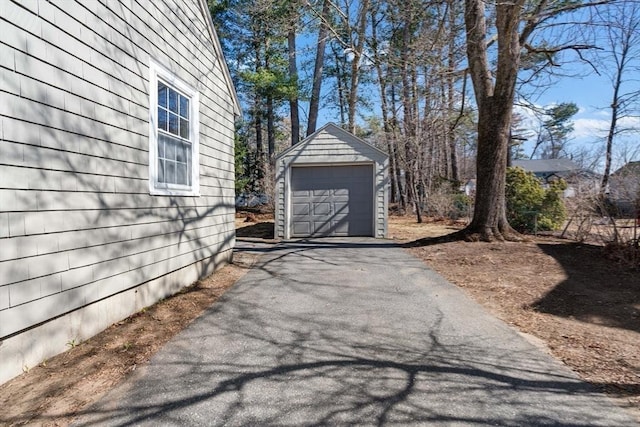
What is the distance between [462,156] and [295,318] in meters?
30.1

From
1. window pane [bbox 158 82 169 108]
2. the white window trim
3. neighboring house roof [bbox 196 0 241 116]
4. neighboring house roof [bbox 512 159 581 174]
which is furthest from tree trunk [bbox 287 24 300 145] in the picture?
neighboring house roof [bbox 512 159 581 174]

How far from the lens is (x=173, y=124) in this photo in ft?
17.1

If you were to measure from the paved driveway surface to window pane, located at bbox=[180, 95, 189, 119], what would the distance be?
279 centimetres

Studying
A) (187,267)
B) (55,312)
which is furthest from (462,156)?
(55,312)

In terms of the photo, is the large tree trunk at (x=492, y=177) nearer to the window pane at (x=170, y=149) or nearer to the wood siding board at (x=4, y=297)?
the window pane at (x=170, y=149)

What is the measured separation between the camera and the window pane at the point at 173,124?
5141mm

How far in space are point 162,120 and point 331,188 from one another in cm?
617

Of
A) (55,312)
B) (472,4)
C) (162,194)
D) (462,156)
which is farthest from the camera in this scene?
(462,156)

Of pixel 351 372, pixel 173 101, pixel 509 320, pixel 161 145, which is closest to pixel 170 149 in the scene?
pixel 161 145

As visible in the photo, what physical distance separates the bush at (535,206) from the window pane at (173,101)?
11045mm

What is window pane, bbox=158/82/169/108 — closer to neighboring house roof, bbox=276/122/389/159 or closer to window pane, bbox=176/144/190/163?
window pane, bbox=176/144/190/163

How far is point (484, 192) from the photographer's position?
8664 mm

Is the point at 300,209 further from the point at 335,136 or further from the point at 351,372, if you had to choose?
the point at 351,372

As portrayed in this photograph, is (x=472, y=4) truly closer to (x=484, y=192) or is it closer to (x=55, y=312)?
(x=484, y=192)
